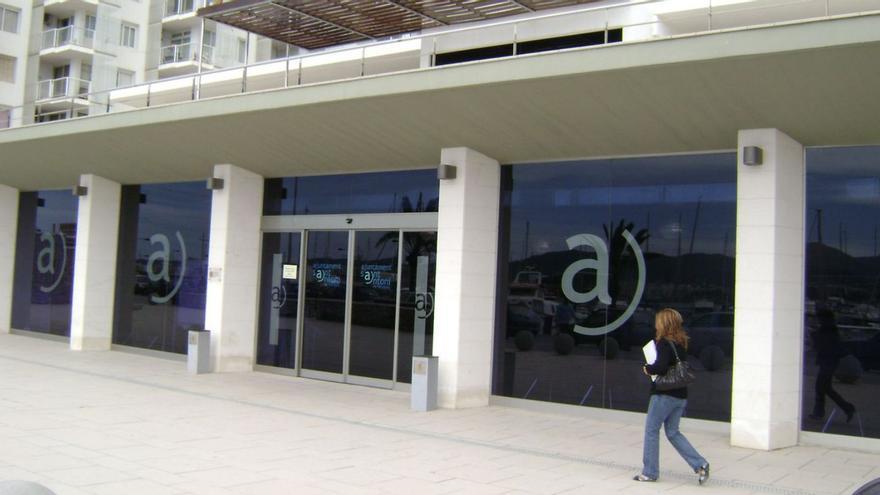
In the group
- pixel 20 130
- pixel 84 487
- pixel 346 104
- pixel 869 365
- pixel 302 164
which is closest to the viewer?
pixel 84 487

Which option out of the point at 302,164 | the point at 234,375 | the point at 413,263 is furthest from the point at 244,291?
the point at 413,263

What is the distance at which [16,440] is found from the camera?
7.90m

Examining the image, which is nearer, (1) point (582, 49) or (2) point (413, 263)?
(1) point (582, 49)

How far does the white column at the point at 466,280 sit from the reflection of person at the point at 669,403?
4349 mm

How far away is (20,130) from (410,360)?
30.3 ft

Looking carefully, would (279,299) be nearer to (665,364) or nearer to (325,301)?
(325,301)

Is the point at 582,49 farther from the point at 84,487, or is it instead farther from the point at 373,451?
the point at 84,487

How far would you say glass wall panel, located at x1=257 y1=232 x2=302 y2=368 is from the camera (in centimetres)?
1424

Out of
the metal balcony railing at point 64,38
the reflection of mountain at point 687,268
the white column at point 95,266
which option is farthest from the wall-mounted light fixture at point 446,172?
the metal balcony railing at point 64,38

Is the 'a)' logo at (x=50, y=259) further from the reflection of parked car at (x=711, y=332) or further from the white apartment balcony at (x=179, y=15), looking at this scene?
the white apartment balcony at (x=179, y=15)

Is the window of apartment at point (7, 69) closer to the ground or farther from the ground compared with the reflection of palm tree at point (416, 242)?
farther from the ground

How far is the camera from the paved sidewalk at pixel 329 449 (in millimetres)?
6750

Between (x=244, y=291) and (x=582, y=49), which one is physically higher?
(x=582, y=49)

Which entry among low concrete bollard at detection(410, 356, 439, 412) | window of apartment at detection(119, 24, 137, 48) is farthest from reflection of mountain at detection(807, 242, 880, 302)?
window of apartment at detection(119, 24, 137, 48)
